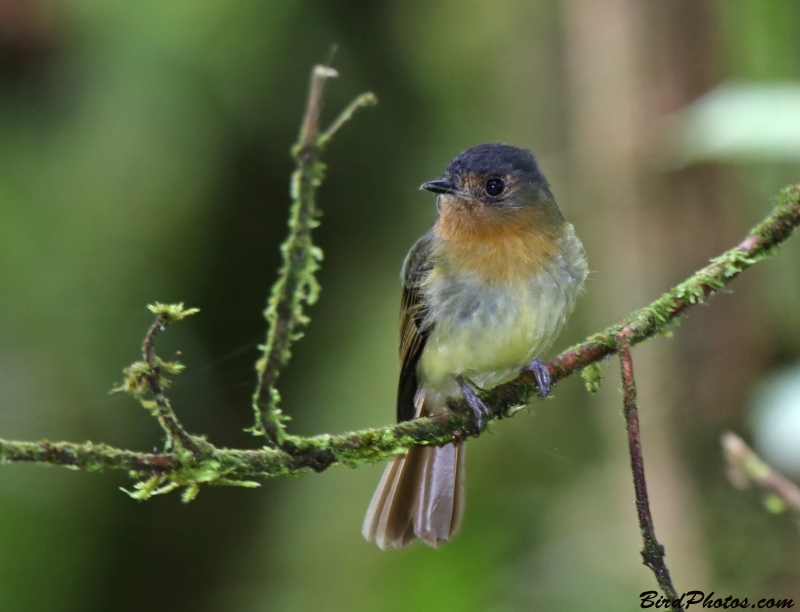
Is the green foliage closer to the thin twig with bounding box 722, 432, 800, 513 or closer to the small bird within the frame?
the small bird

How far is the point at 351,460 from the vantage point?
6.12ft

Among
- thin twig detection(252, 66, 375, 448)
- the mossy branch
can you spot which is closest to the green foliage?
the mossy branch

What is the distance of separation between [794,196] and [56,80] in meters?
3.84

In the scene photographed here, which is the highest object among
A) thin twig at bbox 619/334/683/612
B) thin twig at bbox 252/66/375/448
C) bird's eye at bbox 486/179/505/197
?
bird's eye at bbox 486/179/505/197

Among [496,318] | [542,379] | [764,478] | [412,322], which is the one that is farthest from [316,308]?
[764,478]

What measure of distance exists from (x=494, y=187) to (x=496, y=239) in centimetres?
30

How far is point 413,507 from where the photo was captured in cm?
301

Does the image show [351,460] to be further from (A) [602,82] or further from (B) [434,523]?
(A) [602,82]

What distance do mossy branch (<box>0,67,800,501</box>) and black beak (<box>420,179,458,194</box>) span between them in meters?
0.95

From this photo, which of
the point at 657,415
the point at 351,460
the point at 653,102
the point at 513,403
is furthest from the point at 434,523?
the point at 653,102

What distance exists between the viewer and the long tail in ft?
9.76

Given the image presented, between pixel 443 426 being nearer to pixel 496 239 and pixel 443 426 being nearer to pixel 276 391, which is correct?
pixel 276 391

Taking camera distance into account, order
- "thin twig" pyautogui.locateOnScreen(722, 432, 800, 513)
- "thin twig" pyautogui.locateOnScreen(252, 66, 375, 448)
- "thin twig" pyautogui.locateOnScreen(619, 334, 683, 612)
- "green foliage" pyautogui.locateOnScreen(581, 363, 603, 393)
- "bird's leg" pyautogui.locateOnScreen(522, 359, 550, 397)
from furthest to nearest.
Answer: "bird's leg" pyautogui.locateOnScreen(522, 359, 550, 397) → "green foliage" pyautogui.locateOnScreen(581, 363, 603, 393) → "thin twig" pyautogui.locateOnScreen(722, 432, 800, 513) → "thin twig" pyautogui.locateOnScreen(619, 334, 683, 612) → "thin twig" pyautogui.locateOnScreen(252, 66, 375, 448)

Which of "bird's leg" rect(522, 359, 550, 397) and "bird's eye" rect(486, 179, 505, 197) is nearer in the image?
"bird's leg" rect(522, 359, 550, 397)
